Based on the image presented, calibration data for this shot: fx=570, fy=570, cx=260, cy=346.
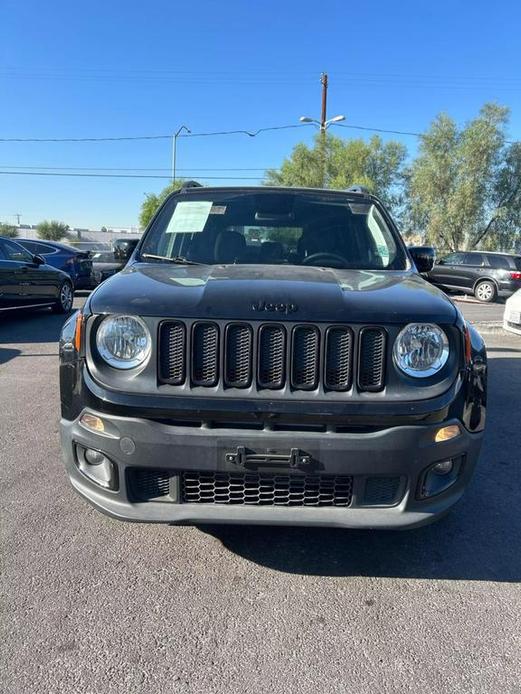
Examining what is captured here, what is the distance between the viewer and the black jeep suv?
241 centimetres

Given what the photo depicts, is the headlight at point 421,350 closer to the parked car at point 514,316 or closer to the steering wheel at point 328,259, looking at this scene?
the steering wheel at point 328,259

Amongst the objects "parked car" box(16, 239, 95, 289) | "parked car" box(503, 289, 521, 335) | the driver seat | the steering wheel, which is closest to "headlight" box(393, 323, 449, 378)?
the steering wheel

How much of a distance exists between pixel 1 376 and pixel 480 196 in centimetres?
3215

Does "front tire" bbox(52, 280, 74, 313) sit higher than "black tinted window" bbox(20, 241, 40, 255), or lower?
lower

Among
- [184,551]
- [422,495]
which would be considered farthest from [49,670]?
[422,495]

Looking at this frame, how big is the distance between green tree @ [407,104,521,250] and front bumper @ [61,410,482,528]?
33.2 meters

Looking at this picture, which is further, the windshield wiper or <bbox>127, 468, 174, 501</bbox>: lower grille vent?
the windshield wiper

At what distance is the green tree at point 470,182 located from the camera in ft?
106

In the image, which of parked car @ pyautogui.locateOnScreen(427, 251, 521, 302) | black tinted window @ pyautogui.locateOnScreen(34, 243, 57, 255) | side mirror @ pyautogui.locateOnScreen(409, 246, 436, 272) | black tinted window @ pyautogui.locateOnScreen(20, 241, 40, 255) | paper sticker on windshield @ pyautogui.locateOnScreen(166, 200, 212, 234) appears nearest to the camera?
paper sticker on windshield @ pyautogui.locateOnScreen(166, 200, 212, 234)

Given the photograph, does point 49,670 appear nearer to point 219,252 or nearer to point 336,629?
point 336,629

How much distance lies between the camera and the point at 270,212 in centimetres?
409

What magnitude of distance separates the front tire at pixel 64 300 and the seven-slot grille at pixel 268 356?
31.5 feet

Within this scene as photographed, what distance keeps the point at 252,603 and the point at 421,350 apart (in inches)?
53.8

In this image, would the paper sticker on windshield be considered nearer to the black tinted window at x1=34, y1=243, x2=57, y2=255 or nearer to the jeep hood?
the jeep hood
